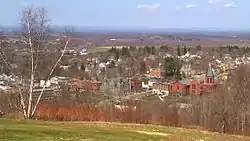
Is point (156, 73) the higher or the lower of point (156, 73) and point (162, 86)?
the higher

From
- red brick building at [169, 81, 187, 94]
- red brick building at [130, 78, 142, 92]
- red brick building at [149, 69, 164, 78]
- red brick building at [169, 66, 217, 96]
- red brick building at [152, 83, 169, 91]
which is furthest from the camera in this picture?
red brick building at [149, 69, 164, 78]

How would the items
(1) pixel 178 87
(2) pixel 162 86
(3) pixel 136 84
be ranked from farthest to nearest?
(3) pixel 136 84, (2) pixel 162 86, (1) pixel 178 87

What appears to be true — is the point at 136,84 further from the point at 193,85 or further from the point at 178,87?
the point at 193,85

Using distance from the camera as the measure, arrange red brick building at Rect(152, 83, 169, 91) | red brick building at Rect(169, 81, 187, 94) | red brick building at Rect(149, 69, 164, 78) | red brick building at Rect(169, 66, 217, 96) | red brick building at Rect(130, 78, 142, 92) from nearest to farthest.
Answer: red brick building at Rect(169, 66, 217, 96) → red brick building at Rect(169, 81, 187, 94) → red brick building at Rect(130, 78, 142, 92) → red brick building at Rect(152, 83, 169, 91) → red brick building at Rect(149, 69, 164, 78)

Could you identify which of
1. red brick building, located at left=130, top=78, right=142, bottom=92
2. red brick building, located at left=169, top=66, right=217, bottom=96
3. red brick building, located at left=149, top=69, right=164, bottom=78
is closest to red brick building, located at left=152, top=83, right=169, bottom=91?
red brick building, located at left=169, top=66, right=217, bottom=96

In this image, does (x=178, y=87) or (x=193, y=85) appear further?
(x=178, y=87)

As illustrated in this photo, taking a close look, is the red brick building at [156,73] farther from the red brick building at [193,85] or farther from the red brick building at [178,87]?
the red brick building at [193,85]

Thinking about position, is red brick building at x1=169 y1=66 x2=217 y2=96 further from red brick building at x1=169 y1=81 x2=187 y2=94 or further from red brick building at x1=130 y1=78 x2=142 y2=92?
red brick building at x1=130 y1=78 x2=142 y2=92

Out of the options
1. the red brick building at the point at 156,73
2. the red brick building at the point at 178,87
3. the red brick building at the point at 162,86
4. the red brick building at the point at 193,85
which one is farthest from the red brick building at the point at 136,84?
the red brick building at the point at 156,73

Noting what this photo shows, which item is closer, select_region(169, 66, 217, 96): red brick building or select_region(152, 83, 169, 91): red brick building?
select_region(169, 66, 217, 96): red brick building

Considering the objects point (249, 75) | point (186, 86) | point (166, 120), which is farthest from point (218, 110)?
point (186, 86)

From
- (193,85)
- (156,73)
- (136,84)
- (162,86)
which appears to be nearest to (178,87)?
(193,85)
